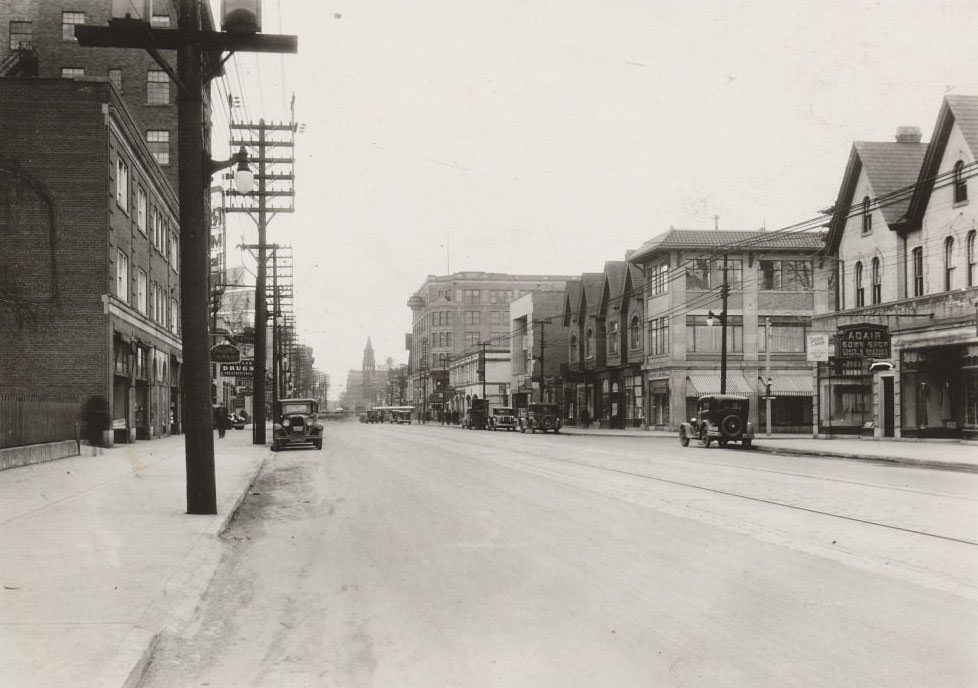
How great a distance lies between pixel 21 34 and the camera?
165 feet

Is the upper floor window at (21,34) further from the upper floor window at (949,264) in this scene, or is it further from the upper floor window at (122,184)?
the upper floor window at (949,264)

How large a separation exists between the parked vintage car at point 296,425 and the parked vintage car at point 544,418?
84.7ft

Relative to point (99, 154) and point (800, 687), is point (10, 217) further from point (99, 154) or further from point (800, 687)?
point (800, 687)

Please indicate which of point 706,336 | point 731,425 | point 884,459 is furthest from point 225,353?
point 706,336

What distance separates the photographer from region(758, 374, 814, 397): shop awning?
54.8m

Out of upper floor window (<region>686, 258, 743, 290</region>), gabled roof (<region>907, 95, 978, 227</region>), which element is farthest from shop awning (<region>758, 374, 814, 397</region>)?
gabled roof (<region>907, 95, 978, 227</region>)

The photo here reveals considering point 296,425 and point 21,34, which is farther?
point 21,34

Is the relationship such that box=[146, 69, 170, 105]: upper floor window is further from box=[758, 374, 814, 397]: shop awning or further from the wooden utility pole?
the wooden utility pole

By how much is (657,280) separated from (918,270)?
2177cm

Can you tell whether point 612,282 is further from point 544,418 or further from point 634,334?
point 544,418

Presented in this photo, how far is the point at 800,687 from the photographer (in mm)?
4988

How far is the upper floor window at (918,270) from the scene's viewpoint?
1421 inches

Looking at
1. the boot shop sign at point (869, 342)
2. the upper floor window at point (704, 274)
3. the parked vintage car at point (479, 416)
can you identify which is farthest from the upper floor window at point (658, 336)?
the boot shop sign at point (869, 342)

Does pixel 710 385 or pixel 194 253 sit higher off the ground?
pixel 194 253
